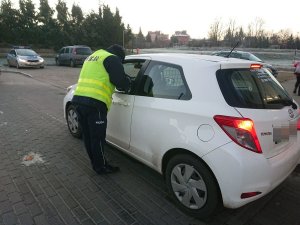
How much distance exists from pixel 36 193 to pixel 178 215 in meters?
1.72

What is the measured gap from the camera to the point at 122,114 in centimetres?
396

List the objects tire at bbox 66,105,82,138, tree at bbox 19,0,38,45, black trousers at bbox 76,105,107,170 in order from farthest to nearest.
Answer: tree at bbox 19,0,38,45 → tire at bbox 66,105,82,138 → black trousers at bbox 76,105,107,170

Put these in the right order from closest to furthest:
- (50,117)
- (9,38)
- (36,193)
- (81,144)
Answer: (36,193)
(81,144)
(50,117)
(9,38)

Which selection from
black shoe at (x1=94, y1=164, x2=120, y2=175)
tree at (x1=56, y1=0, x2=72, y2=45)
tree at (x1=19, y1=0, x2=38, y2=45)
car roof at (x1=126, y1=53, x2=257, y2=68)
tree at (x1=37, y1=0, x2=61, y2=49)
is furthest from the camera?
tree at (x1=56, y1=0, x2=72, y2=45)

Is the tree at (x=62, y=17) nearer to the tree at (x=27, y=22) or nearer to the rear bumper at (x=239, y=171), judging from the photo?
the tree at (x=27, y=22)

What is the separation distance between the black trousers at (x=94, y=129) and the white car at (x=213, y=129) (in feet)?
1.42

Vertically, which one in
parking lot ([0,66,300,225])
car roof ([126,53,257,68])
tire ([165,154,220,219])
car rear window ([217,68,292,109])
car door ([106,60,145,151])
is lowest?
parking lot ([0,66,300,225])

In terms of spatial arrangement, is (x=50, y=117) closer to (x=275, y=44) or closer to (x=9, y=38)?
(x=9, y=38)

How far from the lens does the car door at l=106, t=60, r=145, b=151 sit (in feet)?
12.6

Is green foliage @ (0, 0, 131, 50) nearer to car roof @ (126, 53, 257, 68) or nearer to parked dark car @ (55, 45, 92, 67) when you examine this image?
parked dark car @ (55, 45, 92, 67)

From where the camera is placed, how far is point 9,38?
3925 cm

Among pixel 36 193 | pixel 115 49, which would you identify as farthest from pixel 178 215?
pixel 115 49

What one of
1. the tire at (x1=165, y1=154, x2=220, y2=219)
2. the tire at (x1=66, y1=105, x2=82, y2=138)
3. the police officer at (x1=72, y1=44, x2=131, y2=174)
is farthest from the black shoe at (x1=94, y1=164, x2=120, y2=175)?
the tire at (x1=66, y1=105, x2=82, y2=138)

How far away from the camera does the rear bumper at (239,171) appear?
8.61 feet
